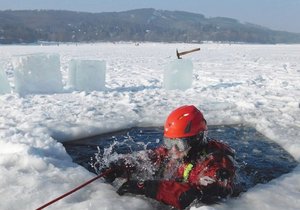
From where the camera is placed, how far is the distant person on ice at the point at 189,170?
3.57 m

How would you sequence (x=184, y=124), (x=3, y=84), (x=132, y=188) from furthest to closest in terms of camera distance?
1. (x=3, y=84)
2. (x=184, y=124)
3. (x=132, y=188)

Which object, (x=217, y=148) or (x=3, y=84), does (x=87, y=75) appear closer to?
(x=3, y=84)

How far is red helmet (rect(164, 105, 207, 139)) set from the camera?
3.82 m

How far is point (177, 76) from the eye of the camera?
1113 centimetres

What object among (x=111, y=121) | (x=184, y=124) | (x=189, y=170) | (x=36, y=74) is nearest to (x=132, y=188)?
(x=189, y=170)

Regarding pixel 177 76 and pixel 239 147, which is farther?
pixel 177 76

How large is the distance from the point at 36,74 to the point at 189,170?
773 cm

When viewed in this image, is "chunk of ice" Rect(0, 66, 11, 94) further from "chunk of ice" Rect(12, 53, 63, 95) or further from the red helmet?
the red helmet

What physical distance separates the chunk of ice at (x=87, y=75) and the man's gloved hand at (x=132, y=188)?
750 centimetres

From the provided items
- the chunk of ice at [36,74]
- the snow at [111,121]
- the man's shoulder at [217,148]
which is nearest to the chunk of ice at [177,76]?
A: the snow at [111,121]

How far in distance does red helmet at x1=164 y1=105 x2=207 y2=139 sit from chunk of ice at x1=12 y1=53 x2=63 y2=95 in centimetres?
726

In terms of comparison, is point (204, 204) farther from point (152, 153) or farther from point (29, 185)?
point (29, 185)

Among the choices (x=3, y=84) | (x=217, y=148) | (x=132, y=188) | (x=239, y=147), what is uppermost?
(x=217, y=148)

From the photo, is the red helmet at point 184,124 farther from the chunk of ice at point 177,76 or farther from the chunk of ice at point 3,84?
the chunk of ice at point 3,84
